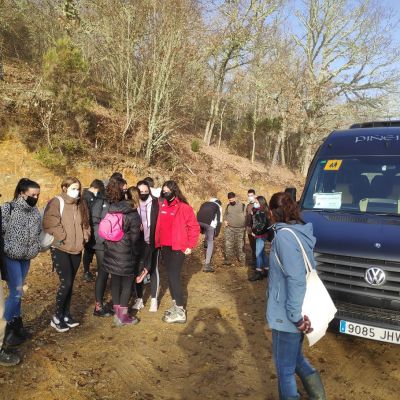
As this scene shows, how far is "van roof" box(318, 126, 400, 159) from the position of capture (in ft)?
18.8

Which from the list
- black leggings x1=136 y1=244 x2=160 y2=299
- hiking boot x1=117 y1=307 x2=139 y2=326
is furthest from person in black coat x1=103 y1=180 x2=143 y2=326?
black leggings x1=136 y1=244 x2=160 y2=299

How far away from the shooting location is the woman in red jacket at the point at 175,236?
580 cm

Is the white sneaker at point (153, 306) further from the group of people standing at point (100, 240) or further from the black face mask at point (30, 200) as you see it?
the black face mask at point (30, 200)

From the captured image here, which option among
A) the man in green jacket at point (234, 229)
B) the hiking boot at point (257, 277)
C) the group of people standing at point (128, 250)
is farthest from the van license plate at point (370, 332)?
the man in green jacket at point (234, 229)

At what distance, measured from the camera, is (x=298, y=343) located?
3.25 metres

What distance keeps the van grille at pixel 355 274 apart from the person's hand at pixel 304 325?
1668mm

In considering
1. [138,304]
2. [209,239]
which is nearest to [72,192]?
[138,304]

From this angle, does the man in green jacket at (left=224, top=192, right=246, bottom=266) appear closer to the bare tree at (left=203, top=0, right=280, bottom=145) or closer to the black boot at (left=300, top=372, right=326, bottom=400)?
the black boot at (left=300, top=372, right=326, bottom=400)

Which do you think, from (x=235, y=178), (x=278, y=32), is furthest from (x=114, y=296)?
(x=278, y=32)

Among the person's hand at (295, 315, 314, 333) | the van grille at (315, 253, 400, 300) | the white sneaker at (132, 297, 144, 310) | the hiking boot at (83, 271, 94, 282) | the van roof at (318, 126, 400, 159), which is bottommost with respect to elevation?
the white sneaker at (132, 297, 144, 310)

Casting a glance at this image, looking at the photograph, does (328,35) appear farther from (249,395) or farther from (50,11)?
(249,395)

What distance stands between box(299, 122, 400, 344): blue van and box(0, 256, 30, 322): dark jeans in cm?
371

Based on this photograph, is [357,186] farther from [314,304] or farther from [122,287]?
[122,287]

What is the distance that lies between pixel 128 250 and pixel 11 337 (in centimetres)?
180
